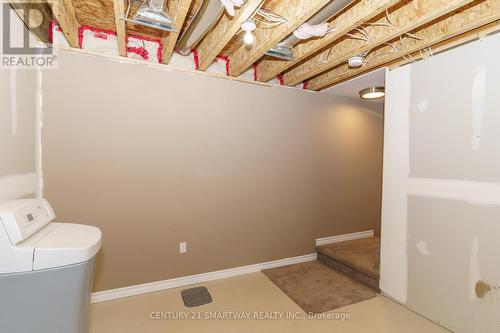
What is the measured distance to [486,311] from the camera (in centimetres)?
183

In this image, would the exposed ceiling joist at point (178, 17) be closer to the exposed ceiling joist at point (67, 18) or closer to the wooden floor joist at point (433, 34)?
the exposed ceiling joist at point (67, 18)

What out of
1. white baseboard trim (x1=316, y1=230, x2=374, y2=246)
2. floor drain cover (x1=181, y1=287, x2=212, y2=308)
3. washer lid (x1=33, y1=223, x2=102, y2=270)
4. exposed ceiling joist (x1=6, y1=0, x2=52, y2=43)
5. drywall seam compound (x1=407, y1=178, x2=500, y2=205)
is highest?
exposed ceiling joist (x1=6, y1=0, x2=52, y2=43)

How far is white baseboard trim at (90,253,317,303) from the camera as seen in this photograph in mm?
2455

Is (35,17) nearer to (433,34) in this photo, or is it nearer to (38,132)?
(38,132)

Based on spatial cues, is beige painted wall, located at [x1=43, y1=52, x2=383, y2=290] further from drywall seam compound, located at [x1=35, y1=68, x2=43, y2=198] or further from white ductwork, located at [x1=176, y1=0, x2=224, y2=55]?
white ductwork, located at [x1=176, y1=0, x2=224, y2=55]

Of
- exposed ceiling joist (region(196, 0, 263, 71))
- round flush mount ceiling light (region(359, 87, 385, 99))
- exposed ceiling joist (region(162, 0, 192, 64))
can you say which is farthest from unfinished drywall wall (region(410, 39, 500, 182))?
exposed ceiling joist (region(162, 0, 192, 64))

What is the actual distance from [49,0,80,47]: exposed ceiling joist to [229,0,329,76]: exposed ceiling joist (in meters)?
1.43

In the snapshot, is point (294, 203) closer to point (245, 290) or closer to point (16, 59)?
point (245, 290)

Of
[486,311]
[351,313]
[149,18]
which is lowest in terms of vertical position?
[351,313]

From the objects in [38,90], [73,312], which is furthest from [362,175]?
[38,90]

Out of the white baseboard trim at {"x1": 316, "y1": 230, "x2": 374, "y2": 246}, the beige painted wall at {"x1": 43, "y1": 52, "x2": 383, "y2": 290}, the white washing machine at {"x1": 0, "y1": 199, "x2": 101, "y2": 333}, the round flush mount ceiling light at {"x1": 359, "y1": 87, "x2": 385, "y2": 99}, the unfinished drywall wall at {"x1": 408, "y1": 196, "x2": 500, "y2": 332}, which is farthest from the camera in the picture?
the white baseboard trim at {"x1": 316, "y1": 230, "x2": 374, "y2": 246}

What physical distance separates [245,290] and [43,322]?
1.84 metres

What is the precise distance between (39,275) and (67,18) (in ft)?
6.08

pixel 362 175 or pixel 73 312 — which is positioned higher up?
pixel 362 175
